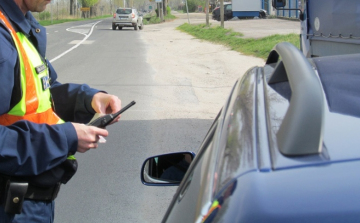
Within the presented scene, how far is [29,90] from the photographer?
2.07 metres

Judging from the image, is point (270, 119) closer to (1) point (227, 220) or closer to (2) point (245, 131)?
(2) point (245, 131)

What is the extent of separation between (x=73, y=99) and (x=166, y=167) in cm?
Result: 62

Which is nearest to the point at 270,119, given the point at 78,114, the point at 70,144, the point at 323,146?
the point at 323,146

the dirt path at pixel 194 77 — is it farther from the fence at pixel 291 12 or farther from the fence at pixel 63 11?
the fence at pixel 63 11

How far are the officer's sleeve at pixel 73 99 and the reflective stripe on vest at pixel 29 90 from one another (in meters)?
0.38

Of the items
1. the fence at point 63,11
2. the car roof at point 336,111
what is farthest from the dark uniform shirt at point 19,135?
the fence at point 63,11

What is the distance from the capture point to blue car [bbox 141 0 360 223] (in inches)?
41.9

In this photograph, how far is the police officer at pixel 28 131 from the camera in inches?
75.7

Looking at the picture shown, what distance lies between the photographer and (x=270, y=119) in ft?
4.56

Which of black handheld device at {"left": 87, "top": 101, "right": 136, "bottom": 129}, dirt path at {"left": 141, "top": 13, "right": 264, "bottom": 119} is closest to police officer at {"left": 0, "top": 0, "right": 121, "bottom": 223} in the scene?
black handheld device at {"left": 87, "top": 101, "right": 136, "bottom": 129}

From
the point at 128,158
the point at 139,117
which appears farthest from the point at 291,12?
the point at 128,158

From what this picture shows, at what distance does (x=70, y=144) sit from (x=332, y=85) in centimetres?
100

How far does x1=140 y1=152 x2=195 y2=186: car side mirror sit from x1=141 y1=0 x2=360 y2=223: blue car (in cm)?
71

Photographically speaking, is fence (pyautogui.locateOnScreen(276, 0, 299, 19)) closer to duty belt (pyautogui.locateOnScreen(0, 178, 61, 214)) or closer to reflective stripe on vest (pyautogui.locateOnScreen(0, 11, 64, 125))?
reflective stripe on vest (pyautogui.locateOnScreen(0, 11, 64, 125))
